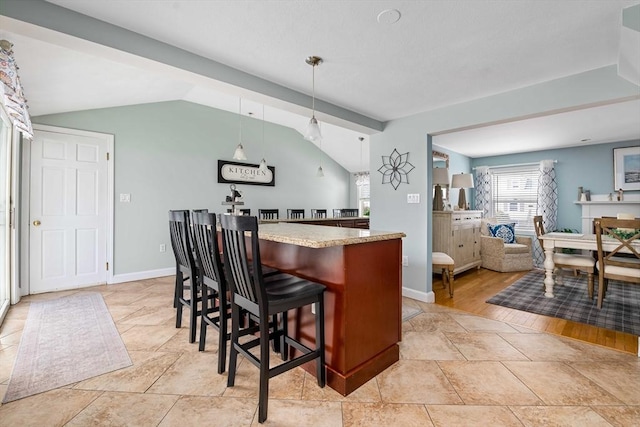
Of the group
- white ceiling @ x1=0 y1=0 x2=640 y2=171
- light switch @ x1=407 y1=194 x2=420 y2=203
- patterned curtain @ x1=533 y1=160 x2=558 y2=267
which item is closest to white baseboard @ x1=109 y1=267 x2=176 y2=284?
white ceiling @ x1=0 y1=0 x2=640 y2=171

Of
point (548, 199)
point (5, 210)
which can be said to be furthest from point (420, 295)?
point (5, 210)

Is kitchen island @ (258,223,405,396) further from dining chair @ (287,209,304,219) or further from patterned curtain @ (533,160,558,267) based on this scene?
patterned curtain @ (533,160,558,267)

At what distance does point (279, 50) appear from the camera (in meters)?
2.17

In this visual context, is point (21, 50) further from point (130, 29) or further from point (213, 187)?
point (213, 187)

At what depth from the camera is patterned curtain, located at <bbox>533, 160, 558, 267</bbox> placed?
5.52 metres

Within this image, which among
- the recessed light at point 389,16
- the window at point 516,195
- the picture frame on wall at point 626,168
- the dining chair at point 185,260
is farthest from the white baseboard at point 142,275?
the picture frame on wall at point 626,168

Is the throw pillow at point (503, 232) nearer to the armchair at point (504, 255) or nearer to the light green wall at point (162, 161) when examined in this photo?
the armchair at point (504, 255)

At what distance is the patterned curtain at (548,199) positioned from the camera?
5516 millimetres

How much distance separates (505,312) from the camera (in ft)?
10.0

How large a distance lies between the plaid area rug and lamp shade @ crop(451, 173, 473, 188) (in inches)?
68.9

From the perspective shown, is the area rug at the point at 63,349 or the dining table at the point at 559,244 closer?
the area rug at the point at 63,349

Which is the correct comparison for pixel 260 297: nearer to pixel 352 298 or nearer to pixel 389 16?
pixel 352 298

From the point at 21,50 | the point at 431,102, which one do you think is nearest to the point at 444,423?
the point at 431,102

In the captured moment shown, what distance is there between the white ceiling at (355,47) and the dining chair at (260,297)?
130 cm
